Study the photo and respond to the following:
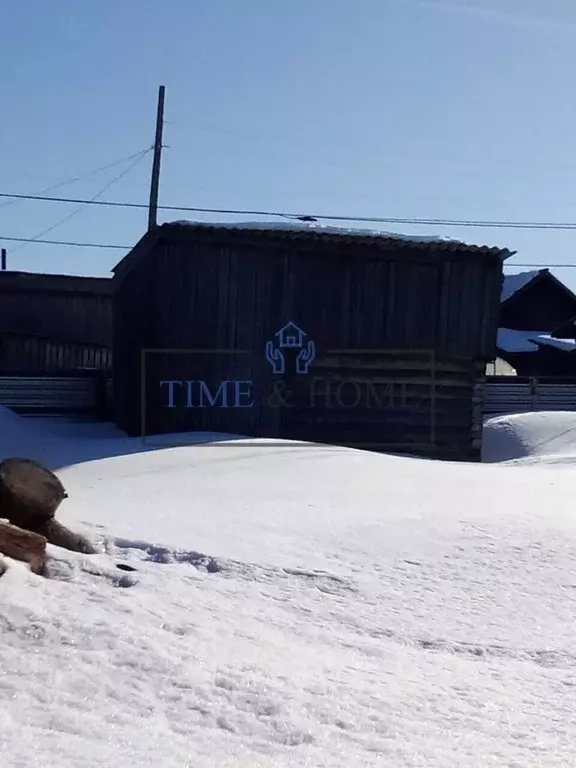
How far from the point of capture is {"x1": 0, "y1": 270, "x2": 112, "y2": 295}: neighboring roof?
2950 centimetres

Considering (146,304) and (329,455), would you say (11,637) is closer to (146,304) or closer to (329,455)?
(329,455)

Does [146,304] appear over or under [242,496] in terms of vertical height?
over

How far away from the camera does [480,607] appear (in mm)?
7023

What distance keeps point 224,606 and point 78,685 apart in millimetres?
1797

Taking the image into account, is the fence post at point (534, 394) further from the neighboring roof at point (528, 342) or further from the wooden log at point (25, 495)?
the wooden log at point (25, 495)

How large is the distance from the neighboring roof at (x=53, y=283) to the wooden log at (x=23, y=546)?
2430cm

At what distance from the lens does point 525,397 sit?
26.5m

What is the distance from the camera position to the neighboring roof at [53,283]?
29.5 meters

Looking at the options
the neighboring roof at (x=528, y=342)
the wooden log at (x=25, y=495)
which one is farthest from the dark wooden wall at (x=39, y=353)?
the wooden log at (x=25, y=495)

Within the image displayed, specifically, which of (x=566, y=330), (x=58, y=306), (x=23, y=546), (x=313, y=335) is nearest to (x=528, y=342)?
(x=566, y=330)

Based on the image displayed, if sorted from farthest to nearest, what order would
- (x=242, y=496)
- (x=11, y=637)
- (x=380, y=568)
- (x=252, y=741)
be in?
1. (x=242, y=496)
2. (x=380, y=568)
3. (x=11, y=637)
4. (x=252, y=741)

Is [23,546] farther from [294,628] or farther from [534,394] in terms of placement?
[534,394]

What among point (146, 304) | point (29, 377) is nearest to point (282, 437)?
point (146, 304)

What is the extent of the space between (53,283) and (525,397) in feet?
48.3
